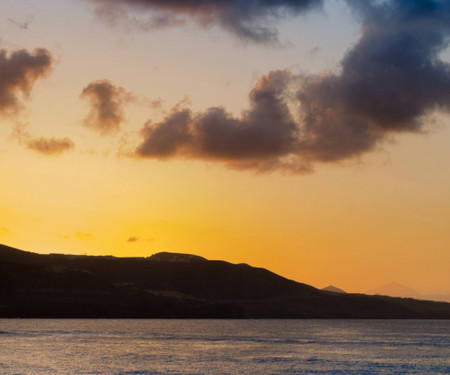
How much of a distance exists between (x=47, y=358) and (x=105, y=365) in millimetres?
15545

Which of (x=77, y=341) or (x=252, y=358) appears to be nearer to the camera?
(x=252, y=358)

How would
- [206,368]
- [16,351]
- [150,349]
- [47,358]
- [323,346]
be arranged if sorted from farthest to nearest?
[323,346], [150,349], [16,351], [47,358], [206,368]

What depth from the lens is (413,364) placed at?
132m

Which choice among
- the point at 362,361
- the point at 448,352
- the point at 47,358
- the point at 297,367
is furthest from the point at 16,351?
the point at 448,352

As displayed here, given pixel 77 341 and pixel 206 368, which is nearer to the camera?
pixel 206 368

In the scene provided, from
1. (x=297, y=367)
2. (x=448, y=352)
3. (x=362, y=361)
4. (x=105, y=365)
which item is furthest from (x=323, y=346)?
(x=105, y=365)

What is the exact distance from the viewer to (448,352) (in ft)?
538

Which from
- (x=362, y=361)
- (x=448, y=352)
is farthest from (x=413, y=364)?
(x=448, y=352)

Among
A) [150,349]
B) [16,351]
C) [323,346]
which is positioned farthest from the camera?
[323,346]

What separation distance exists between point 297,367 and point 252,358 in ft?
62.4

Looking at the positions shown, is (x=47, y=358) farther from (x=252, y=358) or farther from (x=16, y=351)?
(x=252, y=358)

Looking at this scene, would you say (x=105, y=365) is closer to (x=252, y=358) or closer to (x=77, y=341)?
→ (x=252, y=358)

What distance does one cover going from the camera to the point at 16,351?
142000 millimetres

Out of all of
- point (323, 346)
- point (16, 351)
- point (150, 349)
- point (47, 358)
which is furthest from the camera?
point (323, 346)
